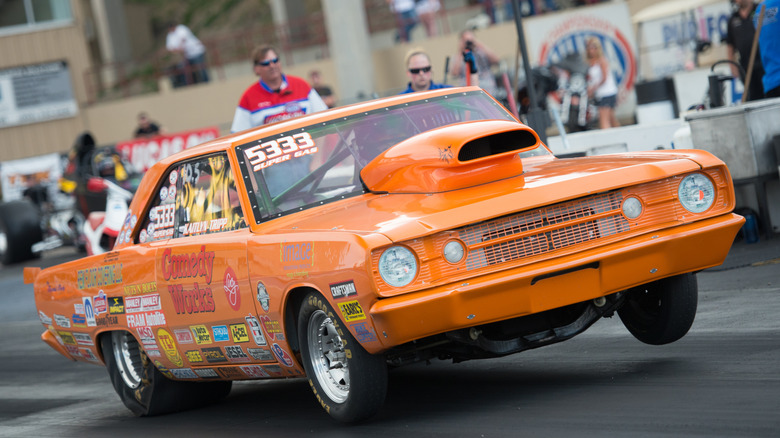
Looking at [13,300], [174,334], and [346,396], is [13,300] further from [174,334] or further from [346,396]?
[346,396]

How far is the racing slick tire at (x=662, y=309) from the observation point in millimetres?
5645

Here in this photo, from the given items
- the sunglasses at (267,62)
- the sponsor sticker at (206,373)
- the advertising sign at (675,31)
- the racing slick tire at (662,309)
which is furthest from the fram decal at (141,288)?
the advertising sign at (675,31)

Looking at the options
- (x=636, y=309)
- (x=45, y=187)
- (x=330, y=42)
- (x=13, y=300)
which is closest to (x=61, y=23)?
(x=330, y=42)

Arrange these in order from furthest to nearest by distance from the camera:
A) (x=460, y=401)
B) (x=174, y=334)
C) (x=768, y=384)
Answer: (x=174, y=334)
(x=460, y=401)
(x=768, y=384)

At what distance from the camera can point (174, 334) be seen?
6.30m

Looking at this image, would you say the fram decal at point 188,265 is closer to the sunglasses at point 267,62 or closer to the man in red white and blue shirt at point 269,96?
the man in red white and blue shirt at point 269,96

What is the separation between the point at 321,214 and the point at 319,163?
0.48m

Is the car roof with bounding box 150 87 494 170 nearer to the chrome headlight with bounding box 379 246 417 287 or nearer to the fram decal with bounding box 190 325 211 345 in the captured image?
the fram decal with bounding box 190 325 211 345

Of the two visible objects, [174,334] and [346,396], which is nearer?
[346,396]

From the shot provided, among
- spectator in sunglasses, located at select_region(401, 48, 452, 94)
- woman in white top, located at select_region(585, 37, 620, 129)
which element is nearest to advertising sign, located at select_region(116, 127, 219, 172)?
woman in white top, located at select_region(585, 37, 620, 129)

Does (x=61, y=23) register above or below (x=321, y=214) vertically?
above

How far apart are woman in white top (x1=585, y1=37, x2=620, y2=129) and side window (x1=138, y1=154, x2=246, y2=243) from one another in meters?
11.0

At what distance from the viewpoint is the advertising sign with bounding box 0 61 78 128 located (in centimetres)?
3155

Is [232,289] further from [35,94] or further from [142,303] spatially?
[35,94]
